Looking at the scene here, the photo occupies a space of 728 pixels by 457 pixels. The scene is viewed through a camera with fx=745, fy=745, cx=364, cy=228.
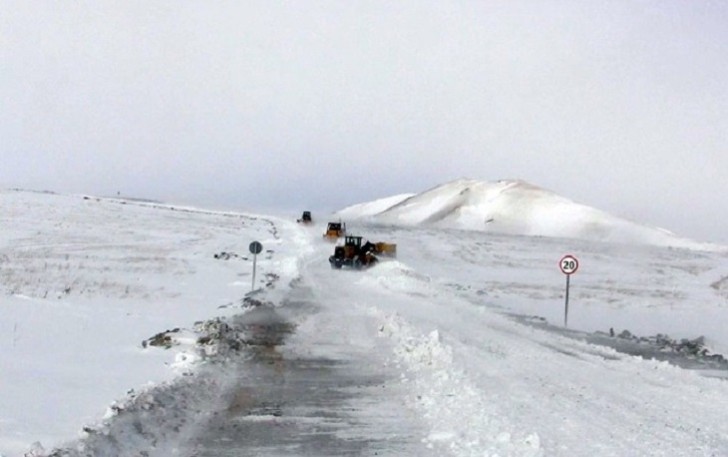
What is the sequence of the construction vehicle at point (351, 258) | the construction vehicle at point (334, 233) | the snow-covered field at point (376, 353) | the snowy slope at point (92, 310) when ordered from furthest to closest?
the construction vehicle at point (334, 233), the construction vehicle at point (351, 258), the snowy slope at point (92, 310), the snow-covered field at point (376, 353)

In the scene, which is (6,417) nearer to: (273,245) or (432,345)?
(432,345)

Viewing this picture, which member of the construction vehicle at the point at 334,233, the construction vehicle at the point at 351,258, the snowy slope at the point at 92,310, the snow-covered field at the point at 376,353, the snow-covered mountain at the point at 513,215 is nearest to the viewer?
the snow-covered field at the point at 376,353

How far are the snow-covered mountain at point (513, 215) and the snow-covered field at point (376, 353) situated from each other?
96.7 metres

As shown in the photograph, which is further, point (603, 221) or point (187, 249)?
point (603, 221)

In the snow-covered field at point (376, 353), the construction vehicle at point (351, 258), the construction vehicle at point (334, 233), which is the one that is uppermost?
the construction vehicle at point (334, 233)

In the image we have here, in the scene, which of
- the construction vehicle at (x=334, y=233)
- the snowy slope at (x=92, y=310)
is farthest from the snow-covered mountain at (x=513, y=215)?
the snowy slope at (x=92, y=310)

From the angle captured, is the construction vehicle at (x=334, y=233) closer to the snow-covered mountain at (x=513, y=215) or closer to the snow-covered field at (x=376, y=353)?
the snow-covered field at (x=376, y=353)

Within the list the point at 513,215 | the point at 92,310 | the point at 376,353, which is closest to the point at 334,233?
the point at 92,310

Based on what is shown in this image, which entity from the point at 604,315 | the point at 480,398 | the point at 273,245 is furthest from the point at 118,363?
the point at 273,245

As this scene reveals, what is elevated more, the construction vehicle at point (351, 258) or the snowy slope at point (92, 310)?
the construction vehicle at point (351, 258)

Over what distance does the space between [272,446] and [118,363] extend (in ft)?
16.2

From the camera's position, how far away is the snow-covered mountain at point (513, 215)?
140m

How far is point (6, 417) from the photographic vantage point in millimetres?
7672

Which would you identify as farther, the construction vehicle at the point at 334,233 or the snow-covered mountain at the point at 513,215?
the snow-covered mountain at the point at 513,215
